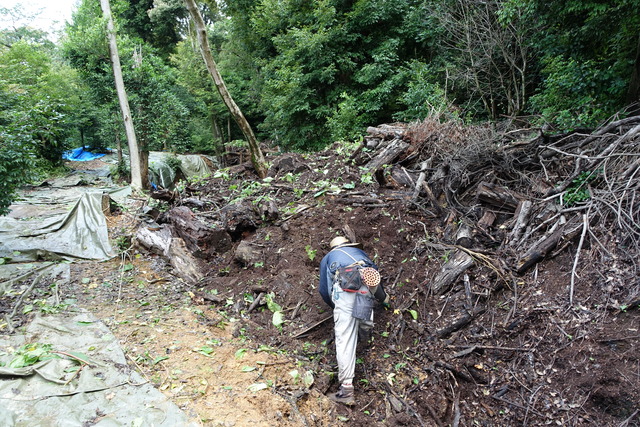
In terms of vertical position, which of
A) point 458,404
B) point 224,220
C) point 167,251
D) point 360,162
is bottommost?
point 458,404

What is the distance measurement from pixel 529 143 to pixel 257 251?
3985 mm

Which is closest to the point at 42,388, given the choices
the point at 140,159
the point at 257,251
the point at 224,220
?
the point at 257,251

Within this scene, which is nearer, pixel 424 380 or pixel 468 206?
pixel 424 380

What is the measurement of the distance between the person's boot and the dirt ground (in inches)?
2.6

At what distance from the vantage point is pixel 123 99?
10.6 meters

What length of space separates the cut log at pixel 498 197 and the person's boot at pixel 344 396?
2.87 meters

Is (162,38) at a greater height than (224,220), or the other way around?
(162,38)

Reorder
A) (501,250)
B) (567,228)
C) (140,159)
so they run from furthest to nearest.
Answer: (140,159)
(501,250)
(567,228)

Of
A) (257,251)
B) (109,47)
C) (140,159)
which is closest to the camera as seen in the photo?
(257,251)

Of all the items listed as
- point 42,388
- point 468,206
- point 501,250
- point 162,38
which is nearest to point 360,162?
point 468,206

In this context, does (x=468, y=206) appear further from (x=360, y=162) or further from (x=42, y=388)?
(x=42, y=388)

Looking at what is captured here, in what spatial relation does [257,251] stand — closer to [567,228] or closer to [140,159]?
[567,228]

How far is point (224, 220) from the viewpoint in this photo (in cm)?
510

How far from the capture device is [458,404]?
2.87 m
